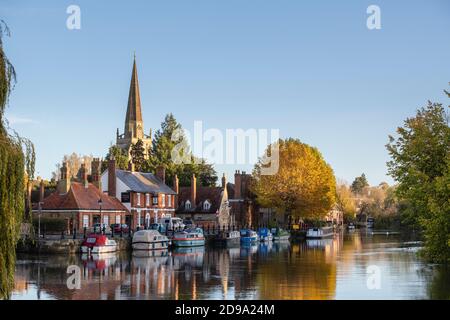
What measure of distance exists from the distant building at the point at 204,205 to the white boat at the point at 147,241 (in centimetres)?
2653

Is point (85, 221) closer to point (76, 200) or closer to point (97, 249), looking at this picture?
point (76, 200)

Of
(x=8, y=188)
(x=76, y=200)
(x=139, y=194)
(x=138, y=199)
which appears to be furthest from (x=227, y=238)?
(x=8, y=188)

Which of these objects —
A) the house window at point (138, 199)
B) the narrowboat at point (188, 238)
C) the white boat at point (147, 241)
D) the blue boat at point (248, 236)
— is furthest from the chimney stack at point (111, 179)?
the blue boat at point (248, 236)

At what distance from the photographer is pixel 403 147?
4969 centimetres

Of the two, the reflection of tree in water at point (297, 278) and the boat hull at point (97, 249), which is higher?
the boat hull at point (97, 249)

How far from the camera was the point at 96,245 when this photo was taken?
6194 cm

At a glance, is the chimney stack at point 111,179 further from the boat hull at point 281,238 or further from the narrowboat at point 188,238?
the boat hull at point 281,238

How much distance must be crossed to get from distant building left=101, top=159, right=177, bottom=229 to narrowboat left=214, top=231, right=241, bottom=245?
31.4 ft

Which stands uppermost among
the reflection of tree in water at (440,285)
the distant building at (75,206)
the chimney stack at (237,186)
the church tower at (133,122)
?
the church tower at (133,122)

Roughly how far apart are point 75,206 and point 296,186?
37355 millimetres

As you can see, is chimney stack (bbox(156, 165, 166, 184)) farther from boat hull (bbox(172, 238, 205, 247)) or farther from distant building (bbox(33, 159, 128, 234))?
boat hull (bbox(172, 238, 205, 247))

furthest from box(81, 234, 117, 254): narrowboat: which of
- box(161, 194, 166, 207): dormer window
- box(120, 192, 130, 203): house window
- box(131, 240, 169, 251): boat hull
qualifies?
box(161, 194, 166, 207): dormer window

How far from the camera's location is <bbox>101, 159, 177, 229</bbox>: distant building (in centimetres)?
8344

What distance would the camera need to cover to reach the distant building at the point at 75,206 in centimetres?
7125
